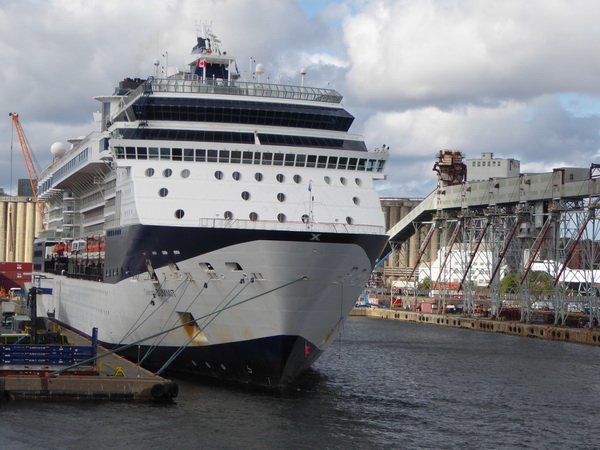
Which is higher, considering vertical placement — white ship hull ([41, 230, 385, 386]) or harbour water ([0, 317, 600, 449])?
white ship hull ([41, 230, 385, 386])

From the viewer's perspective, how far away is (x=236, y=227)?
1444 inches

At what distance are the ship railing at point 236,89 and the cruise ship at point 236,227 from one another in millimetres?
59

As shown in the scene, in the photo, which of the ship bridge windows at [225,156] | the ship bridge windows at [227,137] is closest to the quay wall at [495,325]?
the ship bridge windows at [227,137]

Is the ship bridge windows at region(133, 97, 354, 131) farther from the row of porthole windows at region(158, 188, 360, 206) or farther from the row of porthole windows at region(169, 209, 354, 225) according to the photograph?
the row of porthole windows at region(169, 209, 354, 225)

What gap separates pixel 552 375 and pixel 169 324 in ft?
73.6

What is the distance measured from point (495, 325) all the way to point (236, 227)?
53628 mm

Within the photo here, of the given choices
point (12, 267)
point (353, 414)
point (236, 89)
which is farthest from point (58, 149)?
point (12, 267)

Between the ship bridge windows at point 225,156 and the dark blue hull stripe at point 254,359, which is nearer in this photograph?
the dark blue hull stripe at point 254,359

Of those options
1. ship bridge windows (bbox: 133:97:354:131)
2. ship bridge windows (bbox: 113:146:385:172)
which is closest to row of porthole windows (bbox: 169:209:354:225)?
ship bridge windows (bbox: 113:146:385:172)

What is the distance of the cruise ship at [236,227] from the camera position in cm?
3666

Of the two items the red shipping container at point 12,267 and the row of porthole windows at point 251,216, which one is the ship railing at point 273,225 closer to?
the row of porthole windows at point 251,216

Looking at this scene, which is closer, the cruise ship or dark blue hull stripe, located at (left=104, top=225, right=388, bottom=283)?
dark blue hull stripe, located at (left=104, top=225, right=388, bottom=283)

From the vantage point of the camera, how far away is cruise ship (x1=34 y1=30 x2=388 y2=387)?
36.7 metres

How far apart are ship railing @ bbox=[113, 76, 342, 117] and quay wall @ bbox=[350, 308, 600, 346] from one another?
36588 mm
